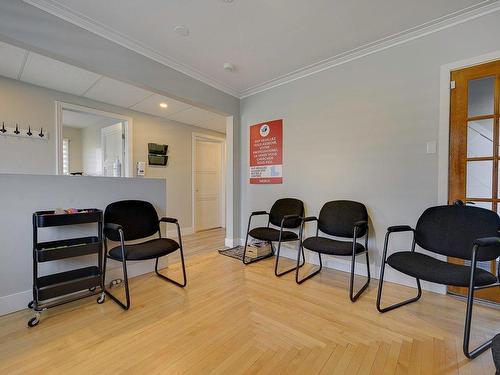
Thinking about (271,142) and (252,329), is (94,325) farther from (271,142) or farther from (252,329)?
(271,142)

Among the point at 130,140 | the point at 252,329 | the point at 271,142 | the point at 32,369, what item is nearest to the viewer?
the point at 32,369

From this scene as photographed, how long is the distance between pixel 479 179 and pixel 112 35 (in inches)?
140

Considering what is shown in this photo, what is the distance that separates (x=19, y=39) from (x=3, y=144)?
1804 millimetres

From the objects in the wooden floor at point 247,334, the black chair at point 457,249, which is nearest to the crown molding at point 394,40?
the black chair at point 457,249

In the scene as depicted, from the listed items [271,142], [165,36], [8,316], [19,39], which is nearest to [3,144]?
[19,39]

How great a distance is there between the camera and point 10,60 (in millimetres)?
2496

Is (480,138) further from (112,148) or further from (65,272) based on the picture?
(112,148)

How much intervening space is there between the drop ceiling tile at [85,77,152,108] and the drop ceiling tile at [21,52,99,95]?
11cm

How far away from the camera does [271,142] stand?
336 centimetres

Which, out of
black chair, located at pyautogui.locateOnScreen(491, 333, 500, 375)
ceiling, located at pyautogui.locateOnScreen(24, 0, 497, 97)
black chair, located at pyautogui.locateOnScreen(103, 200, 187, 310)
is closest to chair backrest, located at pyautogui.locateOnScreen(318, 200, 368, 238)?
black chair, located at pyautogui.locateOnScreen(491, 333, 500, 375)

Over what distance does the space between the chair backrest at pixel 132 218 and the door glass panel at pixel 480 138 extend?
305 cm

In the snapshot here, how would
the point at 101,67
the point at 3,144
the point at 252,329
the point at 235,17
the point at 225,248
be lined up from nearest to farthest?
the point at 252,329, the point at 235,17, the point at 101,67, the point at 3,144, the point at 225,248

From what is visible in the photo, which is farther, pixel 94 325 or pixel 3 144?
pixel 3 144

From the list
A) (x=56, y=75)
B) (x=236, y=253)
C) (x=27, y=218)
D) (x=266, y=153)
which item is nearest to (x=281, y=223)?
(x=236, y=253)
